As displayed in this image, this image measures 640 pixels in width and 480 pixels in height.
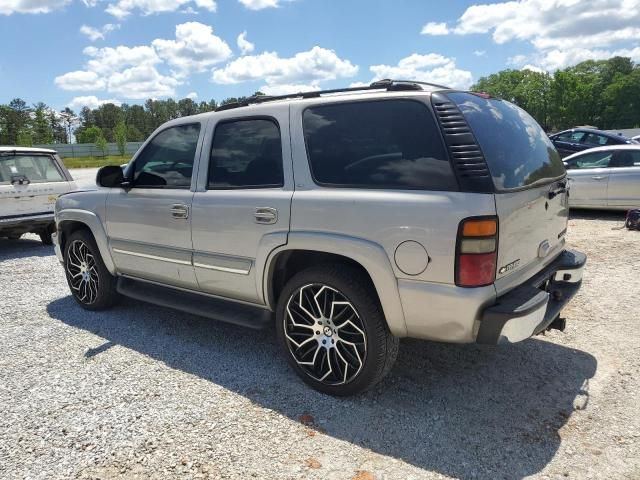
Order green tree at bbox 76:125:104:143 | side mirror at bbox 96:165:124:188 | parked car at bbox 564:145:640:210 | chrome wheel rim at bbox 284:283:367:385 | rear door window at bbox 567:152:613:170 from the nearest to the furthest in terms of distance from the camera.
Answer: chrome wheel rim at bbox 284:283:367:385 → side mirror at bbox 96:165:124:188 → parked car at bbox 564:145:640:210 → rear door window at bbox 567:152:613:170 → green tree at bbox 76:125:104:143

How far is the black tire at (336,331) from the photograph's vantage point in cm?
305

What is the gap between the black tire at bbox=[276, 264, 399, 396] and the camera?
305cm

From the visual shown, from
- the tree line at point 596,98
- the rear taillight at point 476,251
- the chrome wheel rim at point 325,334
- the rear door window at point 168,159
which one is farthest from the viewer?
the tree line at point 596,98

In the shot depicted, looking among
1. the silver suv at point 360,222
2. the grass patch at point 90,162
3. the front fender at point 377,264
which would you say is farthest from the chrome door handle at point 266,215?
the grass patch at point 90,162

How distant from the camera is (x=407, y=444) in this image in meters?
2.79

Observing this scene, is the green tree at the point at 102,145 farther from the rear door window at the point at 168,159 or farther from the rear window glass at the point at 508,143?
the rear window glass at the point at 508,143

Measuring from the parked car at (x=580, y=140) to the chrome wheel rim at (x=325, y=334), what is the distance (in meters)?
14.2

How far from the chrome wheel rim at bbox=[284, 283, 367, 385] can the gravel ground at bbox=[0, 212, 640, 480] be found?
7.8 inches

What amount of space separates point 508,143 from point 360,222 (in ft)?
3.42

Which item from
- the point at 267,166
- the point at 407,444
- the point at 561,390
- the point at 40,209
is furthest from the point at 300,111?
the point at 40,209

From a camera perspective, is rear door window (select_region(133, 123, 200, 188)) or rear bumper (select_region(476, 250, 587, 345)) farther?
rear door window (select_region(133, 123, 200, 188))

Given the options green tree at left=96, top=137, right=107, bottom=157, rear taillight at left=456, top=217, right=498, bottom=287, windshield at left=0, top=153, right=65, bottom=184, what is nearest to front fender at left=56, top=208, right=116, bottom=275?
rear taillight at left=456, top=217, right=498, bottom=287

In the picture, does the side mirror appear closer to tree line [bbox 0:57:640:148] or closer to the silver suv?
the silver suv

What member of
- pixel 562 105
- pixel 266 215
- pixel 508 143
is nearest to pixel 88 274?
pixel 266 215
